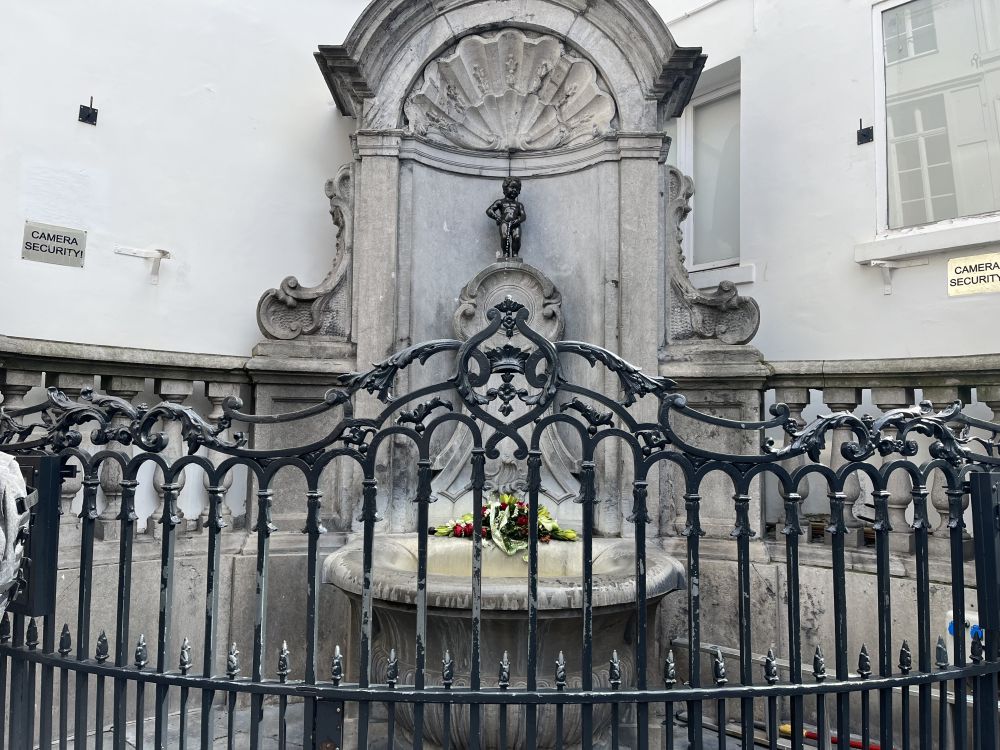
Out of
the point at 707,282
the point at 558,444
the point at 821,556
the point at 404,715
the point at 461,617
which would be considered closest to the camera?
the point at 461,617

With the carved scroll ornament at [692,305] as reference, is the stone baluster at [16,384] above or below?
below

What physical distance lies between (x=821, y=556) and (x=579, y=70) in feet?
10.1

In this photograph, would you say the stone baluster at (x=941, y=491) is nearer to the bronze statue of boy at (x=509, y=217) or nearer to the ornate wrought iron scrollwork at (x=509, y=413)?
the ornate wrought iron scrollwork at (x=509, y=413)

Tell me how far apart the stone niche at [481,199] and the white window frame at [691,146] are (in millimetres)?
1639

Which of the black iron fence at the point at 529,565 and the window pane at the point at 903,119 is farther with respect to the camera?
the window pane at the point at 903,119

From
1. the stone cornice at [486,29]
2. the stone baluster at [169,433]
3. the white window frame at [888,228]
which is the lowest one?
the stone baluster at [169,433]

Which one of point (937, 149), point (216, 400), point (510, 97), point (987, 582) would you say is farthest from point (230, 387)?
point (937, 149)

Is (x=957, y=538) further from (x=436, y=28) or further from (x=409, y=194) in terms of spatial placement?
(x=436, y=28)

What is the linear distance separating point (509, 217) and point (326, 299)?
1174 mm

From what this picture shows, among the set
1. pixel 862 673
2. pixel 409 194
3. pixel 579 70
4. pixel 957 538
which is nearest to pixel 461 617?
pixel 862 673

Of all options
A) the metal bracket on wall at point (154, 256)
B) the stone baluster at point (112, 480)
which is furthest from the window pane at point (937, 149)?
the stone baluster at point (112, 480)

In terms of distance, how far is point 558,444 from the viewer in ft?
15.3

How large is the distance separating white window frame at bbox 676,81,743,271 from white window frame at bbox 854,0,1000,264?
3.73 ft

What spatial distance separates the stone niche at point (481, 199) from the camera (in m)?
4.51
